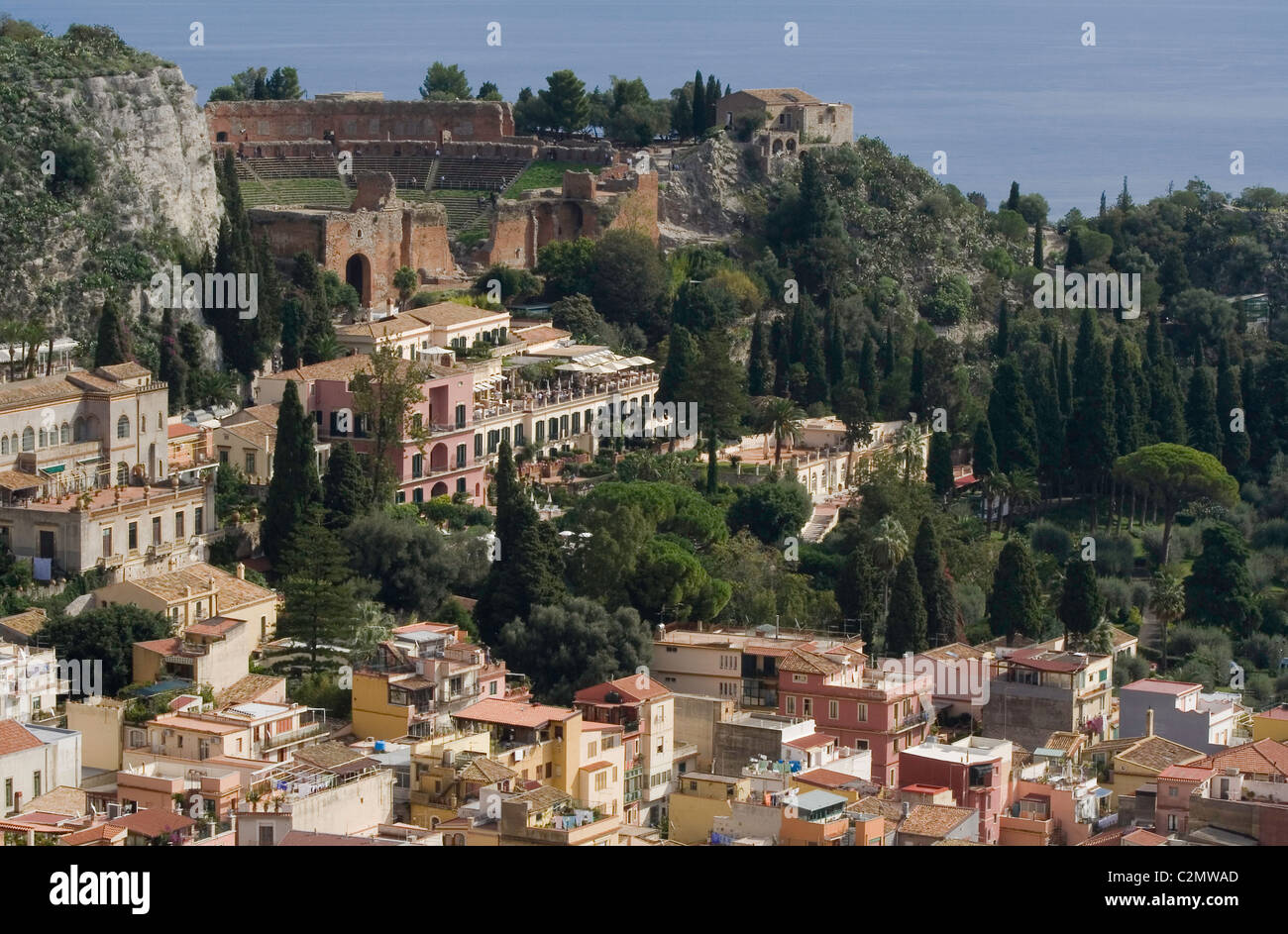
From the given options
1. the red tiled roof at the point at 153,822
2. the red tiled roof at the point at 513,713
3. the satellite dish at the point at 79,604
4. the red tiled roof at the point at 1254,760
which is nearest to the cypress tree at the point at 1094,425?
→ the red tiled roof at the point at 1254,760

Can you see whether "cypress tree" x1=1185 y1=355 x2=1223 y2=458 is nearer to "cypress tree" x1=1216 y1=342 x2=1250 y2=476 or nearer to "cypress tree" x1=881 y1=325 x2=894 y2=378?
"cypress tree" x1=1216 y1=342 x2=1250 y2=476

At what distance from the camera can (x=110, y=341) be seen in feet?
139

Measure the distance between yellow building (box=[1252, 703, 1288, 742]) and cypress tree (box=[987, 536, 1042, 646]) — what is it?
700 cm

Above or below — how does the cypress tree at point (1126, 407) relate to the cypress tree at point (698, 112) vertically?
below

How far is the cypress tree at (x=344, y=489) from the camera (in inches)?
1583

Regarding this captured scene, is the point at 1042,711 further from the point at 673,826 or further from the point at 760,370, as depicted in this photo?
the point at 760,370

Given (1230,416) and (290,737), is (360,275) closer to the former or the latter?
(1230,416)

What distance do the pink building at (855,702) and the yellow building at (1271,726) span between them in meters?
4.87

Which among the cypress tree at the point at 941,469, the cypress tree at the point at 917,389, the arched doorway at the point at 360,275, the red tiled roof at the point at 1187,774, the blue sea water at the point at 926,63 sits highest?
the blue sea water at the point at 926,63

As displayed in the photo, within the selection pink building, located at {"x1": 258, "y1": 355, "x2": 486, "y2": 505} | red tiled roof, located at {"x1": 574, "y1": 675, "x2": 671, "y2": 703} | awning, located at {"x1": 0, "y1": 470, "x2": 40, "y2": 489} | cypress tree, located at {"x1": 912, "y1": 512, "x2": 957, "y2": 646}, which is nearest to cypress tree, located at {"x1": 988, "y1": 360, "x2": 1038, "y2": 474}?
cypress tree, located at {"x1": 912, "y1": 512, "x2": 957, "y2": 646}

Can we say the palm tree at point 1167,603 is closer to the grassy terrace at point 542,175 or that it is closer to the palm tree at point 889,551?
the palm tree at point 889,551

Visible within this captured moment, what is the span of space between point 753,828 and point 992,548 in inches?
845

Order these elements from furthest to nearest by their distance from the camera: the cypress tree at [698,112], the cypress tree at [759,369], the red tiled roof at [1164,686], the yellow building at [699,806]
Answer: the cypress tree at [698,112], the cypress tree at [759,369], the red tiled roof at [1164,686], the yellow building at [699,806]

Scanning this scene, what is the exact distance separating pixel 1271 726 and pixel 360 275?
24625 mm
